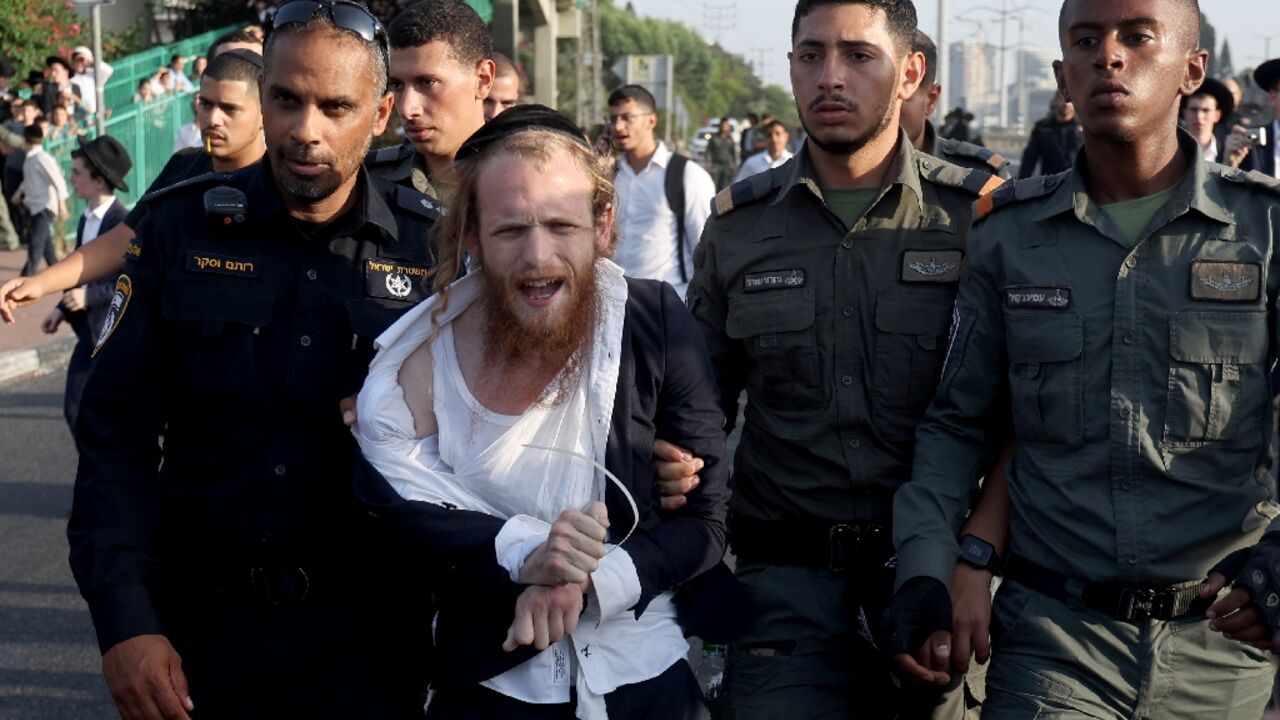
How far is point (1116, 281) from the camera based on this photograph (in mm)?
3596

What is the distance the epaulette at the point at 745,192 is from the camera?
14.3 ft

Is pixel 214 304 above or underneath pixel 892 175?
underneath

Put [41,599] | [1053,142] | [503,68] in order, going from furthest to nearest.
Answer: [1053,142]
[503,68]
[41,599]

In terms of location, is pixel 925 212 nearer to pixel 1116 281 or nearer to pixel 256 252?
pixel 1116 281

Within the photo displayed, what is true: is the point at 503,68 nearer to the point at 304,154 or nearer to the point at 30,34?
the point at 304,154

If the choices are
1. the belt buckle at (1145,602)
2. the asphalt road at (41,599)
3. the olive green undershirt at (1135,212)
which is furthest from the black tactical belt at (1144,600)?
the asphalt road at (41,599)

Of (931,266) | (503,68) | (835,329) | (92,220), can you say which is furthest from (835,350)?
(92,220)

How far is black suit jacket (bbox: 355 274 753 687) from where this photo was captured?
3.11 meters

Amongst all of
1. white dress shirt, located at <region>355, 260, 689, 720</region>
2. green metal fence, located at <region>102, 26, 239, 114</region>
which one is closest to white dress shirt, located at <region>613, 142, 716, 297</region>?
white dress shirt, located at <region>355, 260, 689, 720</region>

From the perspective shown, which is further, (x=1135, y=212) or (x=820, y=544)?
(x=820, y=544)

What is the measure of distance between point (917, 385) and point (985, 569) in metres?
0.54

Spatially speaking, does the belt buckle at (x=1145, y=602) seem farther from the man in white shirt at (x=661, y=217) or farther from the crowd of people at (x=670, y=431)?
the man in white shirt at (x=661, y=217)

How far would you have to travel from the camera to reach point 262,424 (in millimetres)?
3494

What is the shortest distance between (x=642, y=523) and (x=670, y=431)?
200 millimetres
